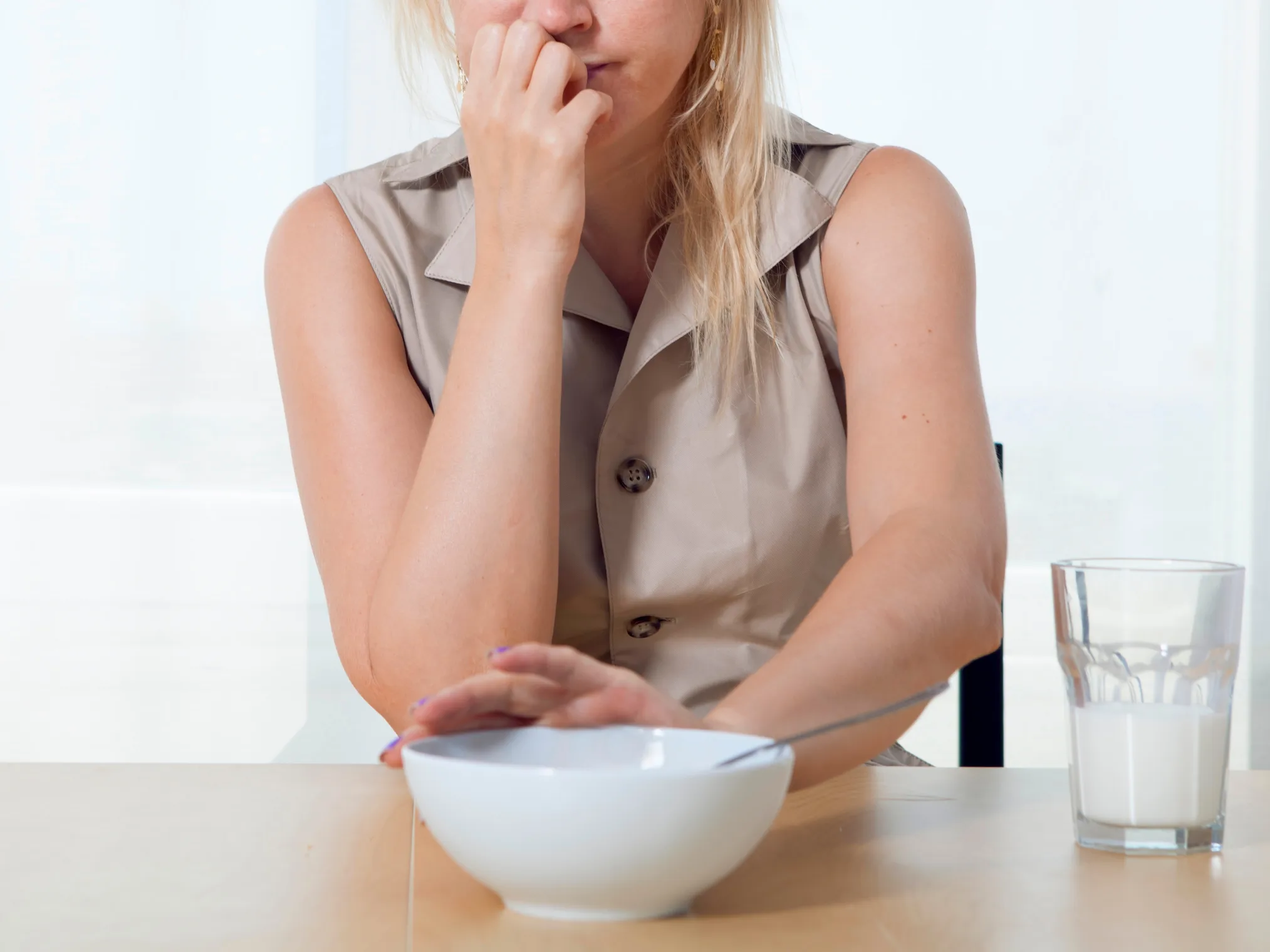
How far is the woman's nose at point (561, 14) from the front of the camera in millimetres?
954

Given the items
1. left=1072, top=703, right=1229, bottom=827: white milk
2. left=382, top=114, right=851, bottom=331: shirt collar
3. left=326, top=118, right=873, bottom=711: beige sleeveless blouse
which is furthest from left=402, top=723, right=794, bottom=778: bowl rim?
left=382, top=114, right=851, bottom=331: shirt collar

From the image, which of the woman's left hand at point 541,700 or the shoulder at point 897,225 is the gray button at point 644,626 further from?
the woman's left hand at point 541,700

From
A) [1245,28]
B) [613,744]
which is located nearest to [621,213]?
[613,744]

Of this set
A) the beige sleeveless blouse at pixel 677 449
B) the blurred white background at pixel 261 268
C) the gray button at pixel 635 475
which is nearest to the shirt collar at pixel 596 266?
the beige sleeveless blouse at pixel 677 449

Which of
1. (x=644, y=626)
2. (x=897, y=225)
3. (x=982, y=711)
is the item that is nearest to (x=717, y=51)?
(x=897, y=225)

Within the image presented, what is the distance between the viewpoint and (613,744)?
565 millimetres

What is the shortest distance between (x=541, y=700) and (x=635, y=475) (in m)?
0.46

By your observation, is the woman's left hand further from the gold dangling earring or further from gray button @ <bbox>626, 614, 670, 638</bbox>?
the gold dangling earring

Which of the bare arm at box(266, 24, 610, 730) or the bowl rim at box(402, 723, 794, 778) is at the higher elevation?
the bare arm at box(266, 24, 610, 730)

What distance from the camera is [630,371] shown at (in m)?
1.02

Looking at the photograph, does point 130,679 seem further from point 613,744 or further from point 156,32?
point 613,744

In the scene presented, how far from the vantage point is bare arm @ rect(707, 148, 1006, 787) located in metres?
0.70

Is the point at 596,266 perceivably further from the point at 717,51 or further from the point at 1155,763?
the point at 1155,763

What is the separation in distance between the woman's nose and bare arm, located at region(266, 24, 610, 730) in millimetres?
14
